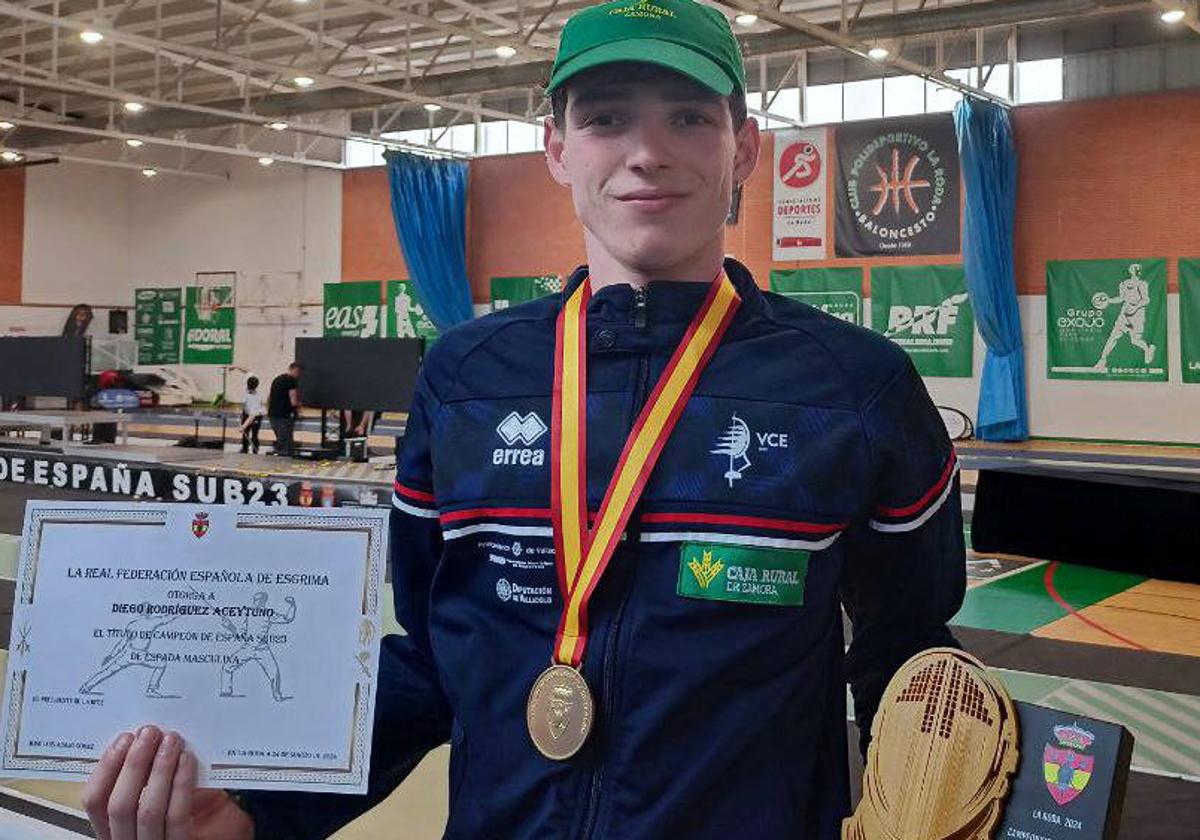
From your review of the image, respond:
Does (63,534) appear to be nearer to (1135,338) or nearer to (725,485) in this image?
(725,485)

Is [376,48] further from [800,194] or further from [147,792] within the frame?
[147,792]

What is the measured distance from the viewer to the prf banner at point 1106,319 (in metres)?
16.3

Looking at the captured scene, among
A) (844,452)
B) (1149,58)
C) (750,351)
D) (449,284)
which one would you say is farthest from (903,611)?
(449,284)

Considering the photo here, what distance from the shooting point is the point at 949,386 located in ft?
59.1

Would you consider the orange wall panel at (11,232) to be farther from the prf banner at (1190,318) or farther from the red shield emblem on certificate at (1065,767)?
the red shield emblem on certificate at (1065,767)

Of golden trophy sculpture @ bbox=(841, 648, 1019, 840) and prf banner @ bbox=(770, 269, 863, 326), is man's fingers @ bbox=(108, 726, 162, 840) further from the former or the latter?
prf banner @ bbox=(770, 269, 863, 326)

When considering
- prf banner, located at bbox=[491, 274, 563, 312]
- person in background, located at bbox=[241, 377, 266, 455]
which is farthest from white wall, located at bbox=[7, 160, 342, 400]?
person in background, located at bbox=[241, 377, 266, 455]

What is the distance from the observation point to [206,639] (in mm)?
1411

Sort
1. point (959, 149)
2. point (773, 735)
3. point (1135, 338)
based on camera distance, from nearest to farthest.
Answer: point (773, 735) < point (1135, 338) < point (959, 149)

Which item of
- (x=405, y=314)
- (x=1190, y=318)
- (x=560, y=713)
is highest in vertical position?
(x=405, y=314)

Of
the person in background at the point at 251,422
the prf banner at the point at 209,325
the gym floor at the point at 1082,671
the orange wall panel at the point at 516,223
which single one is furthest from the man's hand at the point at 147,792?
the prf banner at the point at 209,325

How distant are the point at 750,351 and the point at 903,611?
37 cm

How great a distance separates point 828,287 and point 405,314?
891 cm

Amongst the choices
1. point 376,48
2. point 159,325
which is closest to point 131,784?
point 376,48
